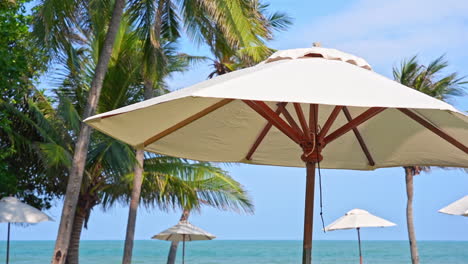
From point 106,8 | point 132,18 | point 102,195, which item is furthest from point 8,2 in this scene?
point 102,195

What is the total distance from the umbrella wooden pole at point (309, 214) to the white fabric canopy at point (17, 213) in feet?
31.8

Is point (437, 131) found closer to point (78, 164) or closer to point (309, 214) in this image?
point (309, 214)

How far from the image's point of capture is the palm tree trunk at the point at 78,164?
1212 centimetres

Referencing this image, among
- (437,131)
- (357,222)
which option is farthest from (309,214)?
(357,222)

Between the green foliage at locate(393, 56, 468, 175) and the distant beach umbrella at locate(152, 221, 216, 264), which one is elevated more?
the green foliage at locate(393, 56, 468, 175)

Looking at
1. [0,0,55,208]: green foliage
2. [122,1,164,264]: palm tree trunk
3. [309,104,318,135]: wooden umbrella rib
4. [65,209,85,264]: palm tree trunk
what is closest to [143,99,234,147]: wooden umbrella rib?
[309,104,318,135]: wooden umbrella rib

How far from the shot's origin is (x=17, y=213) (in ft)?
44.2

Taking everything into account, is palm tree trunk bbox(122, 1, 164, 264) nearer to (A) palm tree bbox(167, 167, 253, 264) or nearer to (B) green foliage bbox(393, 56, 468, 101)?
(A) palm tree bbox(167, 167, 253, 264)

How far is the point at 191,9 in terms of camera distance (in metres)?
15.0

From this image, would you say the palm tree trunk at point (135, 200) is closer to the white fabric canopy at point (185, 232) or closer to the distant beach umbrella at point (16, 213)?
the distant beach umbrella at point (16, 213)

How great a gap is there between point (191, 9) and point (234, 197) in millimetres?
6388

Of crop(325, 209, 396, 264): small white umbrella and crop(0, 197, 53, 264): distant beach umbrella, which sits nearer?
crop(0, 197, 53, 264): distant beach umbrella

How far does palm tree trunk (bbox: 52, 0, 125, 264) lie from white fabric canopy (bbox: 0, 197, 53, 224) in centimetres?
157

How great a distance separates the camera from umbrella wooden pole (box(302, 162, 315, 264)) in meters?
4.70
